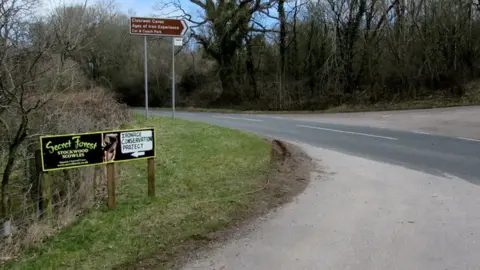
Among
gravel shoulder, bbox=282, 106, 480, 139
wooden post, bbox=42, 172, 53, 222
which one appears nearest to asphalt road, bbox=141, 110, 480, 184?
gravel shoulder, bbox=282, 106, 480, 139

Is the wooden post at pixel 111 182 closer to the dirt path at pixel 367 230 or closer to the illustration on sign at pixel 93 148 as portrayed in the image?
the illustration on sign at pixel 93 148

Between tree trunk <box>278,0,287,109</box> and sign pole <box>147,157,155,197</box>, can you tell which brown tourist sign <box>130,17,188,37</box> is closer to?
sign pole <box>147,157,155,197</box>

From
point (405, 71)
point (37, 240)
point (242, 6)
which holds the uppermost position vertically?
point (242, 6)

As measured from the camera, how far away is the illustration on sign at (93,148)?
5.79m

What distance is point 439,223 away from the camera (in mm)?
5633

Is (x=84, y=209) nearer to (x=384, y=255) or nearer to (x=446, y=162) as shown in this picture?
(x=384, y=255)

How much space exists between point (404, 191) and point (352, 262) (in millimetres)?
3316

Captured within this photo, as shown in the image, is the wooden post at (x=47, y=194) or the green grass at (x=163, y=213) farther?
the wooden post at (x=47, y=194)

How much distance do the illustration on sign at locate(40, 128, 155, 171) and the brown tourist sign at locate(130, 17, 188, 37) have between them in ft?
34.2

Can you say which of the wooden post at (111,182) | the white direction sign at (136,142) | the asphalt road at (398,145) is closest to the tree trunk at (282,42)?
the asphalt road at (398,145)

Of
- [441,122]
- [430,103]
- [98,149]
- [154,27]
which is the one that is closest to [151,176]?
[98,149]

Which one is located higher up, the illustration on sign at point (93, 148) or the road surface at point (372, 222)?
the illustration on sign at point (93, 148)

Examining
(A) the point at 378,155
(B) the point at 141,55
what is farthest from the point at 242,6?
(A) the point at 378,155

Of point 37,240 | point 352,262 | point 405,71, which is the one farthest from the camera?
point 405,71
